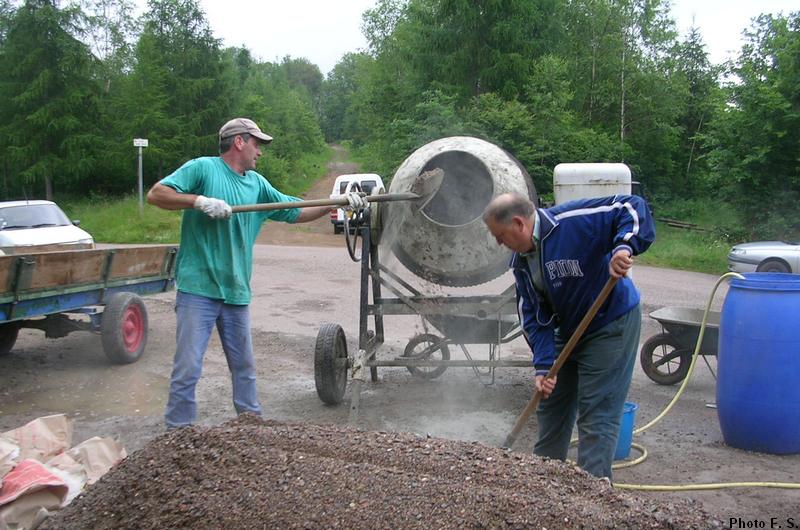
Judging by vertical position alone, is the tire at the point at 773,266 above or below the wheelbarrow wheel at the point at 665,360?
above

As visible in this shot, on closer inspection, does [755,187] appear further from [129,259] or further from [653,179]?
[129,259]

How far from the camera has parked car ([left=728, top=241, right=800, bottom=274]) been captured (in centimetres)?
1200

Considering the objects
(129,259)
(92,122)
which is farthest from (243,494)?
(92,122)

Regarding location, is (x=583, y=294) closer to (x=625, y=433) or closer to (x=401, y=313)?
(x=625, y=433)

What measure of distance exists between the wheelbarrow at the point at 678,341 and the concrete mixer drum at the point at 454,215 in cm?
165

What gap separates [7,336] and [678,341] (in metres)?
5.94

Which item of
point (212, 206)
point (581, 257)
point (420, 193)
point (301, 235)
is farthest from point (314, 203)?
point (301, 235)

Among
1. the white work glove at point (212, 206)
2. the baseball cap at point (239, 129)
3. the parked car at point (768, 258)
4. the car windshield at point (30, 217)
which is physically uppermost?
the baseball cap at point (239, 129)

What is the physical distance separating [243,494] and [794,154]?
15794 millimetres

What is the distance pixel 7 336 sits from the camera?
21.2 feet

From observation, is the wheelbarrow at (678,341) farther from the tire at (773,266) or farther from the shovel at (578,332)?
the tire at (773,266)

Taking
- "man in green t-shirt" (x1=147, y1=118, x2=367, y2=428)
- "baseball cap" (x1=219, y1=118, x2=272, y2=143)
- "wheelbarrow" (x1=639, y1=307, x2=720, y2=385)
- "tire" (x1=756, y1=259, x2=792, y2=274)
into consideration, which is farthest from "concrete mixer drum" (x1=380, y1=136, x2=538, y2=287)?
"tire" (x1=756, y1=259, x2=792, y2=274)

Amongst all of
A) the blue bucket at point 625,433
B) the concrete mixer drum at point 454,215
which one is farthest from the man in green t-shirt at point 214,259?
the blue bucket at point 625,433

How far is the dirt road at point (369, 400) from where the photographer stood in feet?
13.3
